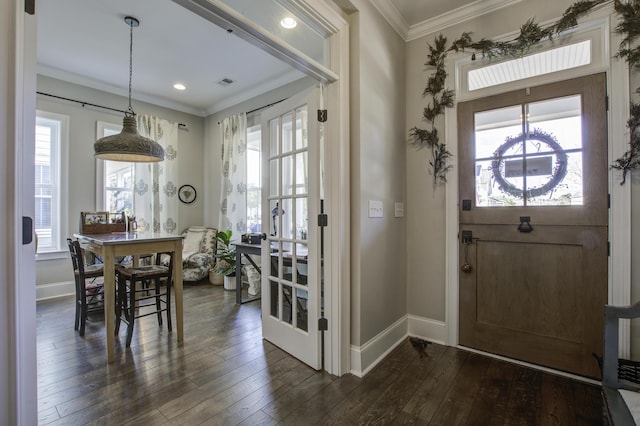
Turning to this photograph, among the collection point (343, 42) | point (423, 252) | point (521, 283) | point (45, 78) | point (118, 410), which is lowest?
point (118, 410)

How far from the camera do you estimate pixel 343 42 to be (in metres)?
2.15

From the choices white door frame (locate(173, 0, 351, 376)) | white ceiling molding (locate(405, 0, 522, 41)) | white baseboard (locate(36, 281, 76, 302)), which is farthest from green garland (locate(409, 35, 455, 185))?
white baseboard (locate(36, 281, 76, 302))

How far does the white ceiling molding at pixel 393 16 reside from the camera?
2.38 meters

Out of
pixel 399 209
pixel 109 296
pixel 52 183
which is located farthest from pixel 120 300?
pixel 399 209

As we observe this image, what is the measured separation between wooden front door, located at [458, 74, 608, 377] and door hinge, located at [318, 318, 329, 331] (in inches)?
47.8

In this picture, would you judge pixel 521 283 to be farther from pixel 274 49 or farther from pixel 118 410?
pixel 118 410

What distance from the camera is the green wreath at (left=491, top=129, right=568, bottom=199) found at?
217 cm

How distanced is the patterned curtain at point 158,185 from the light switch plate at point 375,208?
366 cm

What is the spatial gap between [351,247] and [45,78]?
15.2 feet

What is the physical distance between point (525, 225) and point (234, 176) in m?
3.96

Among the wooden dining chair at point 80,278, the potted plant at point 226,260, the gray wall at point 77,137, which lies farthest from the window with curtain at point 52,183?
the potted plant at point 226,260

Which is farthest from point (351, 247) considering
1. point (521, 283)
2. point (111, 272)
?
point (111, 272)

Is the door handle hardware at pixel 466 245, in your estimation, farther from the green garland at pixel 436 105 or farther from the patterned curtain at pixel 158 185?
the patterned curtain at pixel 158 185

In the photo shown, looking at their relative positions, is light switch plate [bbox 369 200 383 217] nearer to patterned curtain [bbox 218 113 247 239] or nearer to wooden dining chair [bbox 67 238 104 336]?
wooden dining chair [bbox 67 238 104 336]
